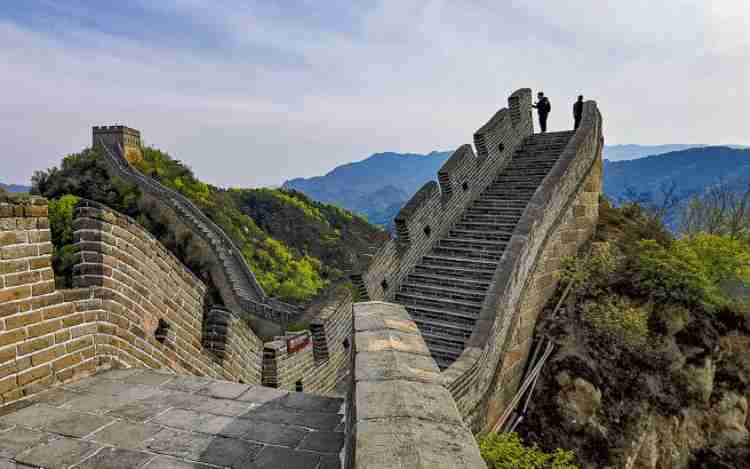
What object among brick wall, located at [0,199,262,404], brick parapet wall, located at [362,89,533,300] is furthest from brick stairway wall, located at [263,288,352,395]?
brick wall, located at [0,199,262,404]

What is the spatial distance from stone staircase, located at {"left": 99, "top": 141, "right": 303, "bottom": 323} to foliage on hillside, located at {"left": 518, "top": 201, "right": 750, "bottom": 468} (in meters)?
8.78

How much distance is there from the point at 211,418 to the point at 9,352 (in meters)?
1.38

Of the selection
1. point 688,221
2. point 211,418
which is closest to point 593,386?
point 211,418

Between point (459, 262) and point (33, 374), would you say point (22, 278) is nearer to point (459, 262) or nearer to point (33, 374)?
point (33, 374)

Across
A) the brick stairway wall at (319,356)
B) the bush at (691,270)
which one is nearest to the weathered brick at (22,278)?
the brick stairway wall at (319,356)

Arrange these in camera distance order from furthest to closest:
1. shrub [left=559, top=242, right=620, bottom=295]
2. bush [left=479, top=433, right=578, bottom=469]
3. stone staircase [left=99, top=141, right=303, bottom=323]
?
1. stone staircase [left=99, top=141, right=303, bottom=323]
2. shrub [left=559, top=242, right=620, bottom=295]
3. bush [left=479, top=433, right=578, bottom=469]

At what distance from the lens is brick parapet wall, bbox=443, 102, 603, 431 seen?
5.83 m

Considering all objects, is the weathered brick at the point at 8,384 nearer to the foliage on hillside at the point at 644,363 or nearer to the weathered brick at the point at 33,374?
the weathered brick at the point at 33,374

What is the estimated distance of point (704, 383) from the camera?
768 centimetres

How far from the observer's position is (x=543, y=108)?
12188 mm

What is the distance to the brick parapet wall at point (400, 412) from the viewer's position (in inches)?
51.6

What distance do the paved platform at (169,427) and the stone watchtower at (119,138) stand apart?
97.2 feet

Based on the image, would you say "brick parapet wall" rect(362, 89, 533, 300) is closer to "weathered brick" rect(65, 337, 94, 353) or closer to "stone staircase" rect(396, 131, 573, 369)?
"stone staircase" rect(396, 131, 573, 369)

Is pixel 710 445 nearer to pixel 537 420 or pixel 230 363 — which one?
pixel 537 420
